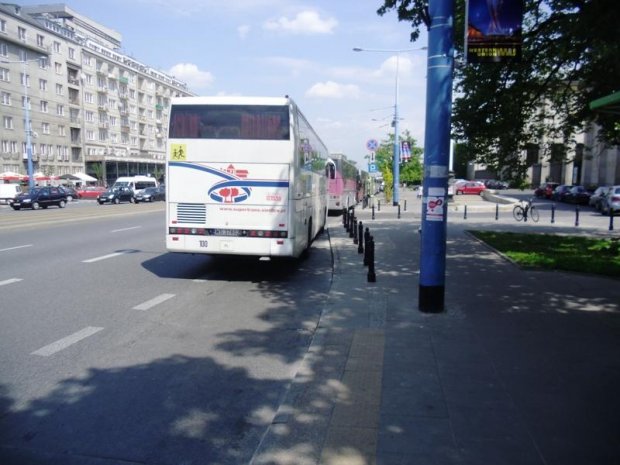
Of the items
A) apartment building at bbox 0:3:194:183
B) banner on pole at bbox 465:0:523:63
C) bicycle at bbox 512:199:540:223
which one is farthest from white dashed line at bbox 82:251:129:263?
apartment building at bbox 0:3:194:183

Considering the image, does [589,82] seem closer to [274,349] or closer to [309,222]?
[309,222]

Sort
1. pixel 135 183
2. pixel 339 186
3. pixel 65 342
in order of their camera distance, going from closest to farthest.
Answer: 1. pixel 65 342
2. pixel 339 186
3. pixel 135 183

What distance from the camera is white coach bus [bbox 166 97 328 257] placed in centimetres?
977

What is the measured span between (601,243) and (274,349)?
12.0 m

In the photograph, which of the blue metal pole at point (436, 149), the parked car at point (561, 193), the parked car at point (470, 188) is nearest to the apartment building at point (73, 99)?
the parked car at point (470, 188)

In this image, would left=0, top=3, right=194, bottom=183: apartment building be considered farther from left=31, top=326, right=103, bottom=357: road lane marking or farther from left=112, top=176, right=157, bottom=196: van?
left=31, top=326, right=103, bottom=357: road lane marking

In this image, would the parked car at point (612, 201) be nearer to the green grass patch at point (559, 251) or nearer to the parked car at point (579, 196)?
the parked car at point (579, 196)

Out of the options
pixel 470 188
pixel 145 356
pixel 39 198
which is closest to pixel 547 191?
pixel 470 188

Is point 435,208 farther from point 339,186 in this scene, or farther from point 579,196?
point 579,196

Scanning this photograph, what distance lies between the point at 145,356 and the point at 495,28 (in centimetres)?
589

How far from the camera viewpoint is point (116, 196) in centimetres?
4697

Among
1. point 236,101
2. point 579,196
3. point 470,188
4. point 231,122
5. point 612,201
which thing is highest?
point 236,101

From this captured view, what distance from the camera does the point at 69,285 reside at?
9242 mm

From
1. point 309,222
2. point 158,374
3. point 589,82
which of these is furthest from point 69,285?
point 589,82
